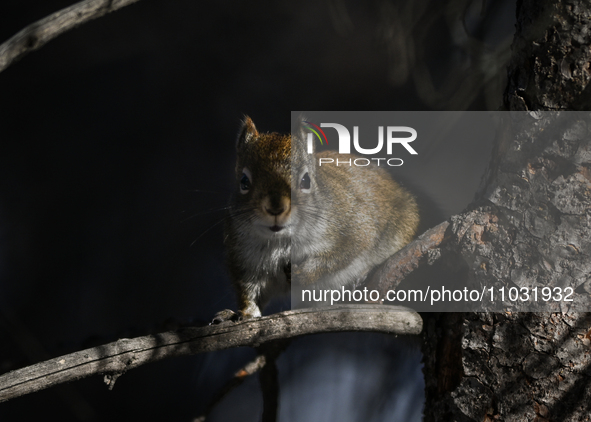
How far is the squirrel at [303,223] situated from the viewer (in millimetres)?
844

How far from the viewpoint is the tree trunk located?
2.19 ft

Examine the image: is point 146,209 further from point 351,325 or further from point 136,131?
point 351,325

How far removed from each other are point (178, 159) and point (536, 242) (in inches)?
33.4

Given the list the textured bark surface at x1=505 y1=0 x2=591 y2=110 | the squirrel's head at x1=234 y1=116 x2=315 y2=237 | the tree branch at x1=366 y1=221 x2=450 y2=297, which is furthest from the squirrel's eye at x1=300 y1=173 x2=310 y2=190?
the textured bark surface at x1=505 y1=0 x2=591 y2=110

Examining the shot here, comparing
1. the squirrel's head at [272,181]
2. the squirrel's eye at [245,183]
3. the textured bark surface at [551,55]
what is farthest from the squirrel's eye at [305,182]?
the textured bark surface at [551,55]

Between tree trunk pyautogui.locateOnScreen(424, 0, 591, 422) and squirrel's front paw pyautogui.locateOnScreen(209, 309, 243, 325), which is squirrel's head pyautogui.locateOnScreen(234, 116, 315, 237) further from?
tree trunk pyautogui.locateOnScreen(424, 0, 591, 422)

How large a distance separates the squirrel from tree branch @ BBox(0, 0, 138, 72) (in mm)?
378

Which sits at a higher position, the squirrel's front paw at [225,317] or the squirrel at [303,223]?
the squirrel at [303,223]

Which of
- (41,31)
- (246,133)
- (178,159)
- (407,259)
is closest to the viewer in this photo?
(41,31)

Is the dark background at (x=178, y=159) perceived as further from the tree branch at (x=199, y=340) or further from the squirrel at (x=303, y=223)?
the tree branch at (x=199, y=340)

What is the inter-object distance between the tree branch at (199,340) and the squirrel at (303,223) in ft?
0.53

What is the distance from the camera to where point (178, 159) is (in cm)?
112

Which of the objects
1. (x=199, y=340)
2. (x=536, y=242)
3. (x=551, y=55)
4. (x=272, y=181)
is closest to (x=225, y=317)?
(x=199, y=340)

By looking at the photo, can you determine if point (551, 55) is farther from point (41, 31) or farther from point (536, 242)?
point (41, 31)
